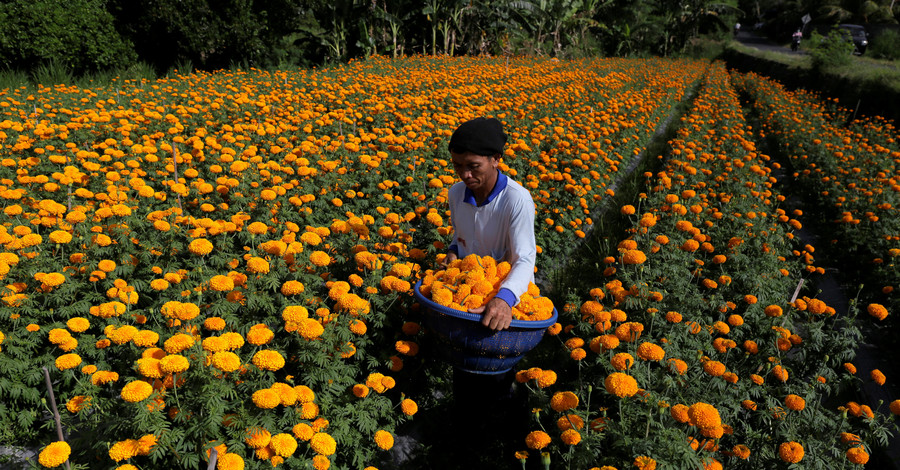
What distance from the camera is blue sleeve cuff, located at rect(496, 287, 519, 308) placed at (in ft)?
7.38

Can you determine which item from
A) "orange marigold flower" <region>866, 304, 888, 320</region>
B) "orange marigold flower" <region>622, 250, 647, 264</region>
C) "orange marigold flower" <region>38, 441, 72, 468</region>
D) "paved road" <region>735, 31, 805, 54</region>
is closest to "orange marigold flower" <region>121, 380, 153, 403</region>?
"orange marigold flower" <region>38, 441, 72, 468</region>

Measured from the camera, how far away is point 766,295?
3.78 meters

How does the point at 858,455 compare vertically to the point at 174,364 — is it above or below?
below

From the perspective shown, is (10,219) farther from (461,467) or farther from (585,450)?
(585,450)

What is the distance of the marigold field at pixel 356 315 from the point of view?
6.72ft

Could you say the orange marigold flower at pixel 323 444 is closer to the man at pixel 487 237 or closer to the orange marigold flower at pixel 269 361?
the orange marigold flower at pixel 269 361

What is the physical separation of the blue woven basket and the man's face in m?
0.66

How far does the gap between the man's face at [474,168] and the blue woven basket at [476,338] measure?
25.9 inches

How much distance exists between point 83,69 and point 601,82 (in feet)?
42.1

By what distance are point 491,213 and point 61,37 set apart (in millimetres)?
12045

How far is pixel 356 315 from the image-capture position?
103 inches

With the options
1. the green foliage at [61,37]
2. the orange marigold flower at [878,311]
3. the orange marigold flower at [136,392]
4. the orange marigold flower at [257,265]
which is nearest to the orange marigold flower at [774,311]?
the orange marigold flower at [878,311]

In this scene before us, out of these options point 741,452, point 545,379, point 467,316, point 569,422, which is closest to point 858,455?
point 741,452

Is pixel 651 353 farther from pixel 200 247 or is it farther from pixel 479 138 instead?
pixel 200 247
